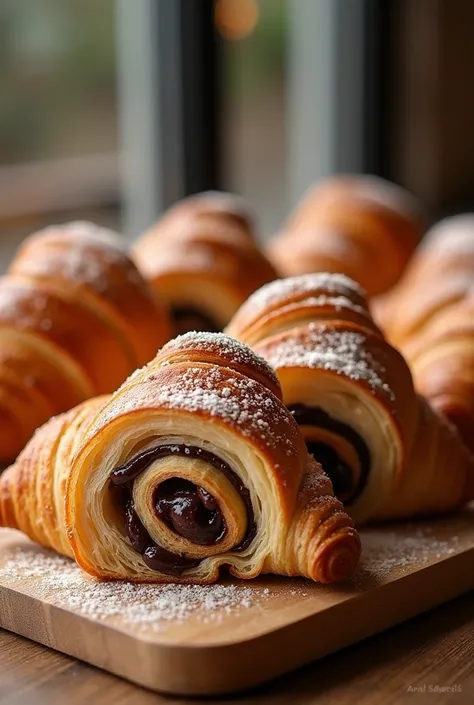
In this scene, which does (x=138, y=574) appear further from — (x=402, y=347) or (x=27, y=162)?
(x=27, y=162)

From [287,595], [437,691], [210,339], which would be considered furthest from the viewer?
[210,339]

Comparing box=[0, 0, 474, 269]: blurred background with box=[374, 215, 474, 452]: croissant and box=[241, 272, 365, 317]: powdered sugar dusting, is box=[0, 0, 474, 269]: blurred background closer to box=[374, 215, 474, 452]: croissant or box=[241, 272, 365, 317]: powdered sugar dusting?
box=[374, 215, 474, 452]: croissant

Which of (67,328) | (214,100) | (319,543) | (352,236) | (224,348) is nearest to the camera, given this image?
(319,543)

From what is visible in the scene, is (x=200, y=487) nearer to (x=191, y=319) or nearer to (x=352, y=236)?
(x=191, y=319)

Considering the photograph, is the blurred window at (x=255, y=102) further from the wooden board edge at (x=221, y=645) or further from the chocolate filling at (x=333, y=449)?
the wooden board edge at (x=221, y=645)

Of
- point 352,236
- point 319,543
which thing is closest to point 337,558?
point 319,543

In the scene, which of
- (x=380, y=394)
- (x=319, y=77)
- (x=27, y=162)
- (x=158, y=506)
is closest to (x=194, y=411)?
(x=158, y=506)
